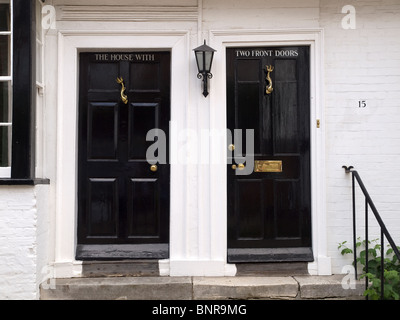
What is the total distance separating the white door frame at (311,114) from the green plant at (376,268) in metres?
0.31

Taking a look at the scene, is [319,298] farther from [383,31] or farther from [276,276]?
[383,31]

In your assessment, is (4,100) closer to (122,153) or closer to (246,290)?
(122,153)

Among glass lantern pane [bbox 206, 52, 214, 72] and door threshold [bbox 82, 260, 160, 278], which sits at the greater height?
glass lantern pane [bbox 206, 52, 214, 72]

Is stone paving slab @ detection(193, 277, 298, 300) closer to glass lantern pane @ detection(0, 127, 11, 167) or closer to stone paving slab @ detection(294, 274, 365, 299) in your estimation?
stone paving slab @ detection(294, 274, 365, 299)

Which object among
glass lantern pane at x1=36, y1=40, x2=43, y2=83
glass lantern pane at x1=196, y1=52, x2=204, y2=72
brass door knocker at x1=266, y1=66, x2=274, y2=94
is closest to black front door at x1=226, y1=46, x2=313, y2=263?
brass door knocker at x1=266, y1=66, x2=274, y2=94

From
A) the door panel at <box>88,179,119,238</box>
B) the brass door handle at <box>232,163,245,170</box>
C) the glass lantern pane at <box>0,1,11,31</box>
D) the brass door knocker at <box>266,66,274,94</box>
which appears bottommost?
the door panel at <box>88,179,119,238</box>

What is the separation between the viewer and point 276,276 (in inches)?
183

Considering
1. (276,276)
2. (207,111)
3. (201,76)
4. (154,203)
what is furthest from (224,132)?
(276,276)

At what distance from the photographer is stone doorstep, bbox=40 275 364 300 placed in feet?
14.5

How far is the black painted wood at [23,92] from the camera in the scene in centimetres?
426

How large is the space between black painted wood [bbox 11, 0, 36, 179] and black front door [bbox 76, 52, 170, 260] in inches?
26.3

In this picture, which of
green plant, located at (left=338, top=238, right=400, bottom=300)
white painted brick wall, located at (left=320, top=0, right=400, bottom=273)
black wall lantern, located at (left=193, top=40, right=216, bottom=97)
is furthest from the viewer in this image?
white painted brick wall, located at (left=320, top=0, right=400, bottom=273)

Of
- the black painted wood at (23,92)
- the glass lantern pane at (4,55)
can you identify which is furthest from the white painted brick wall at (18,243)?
the glass lantern pane at (4,55)

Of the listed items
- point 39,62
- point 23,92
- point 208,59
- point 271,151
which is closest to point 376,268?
point 271,151
